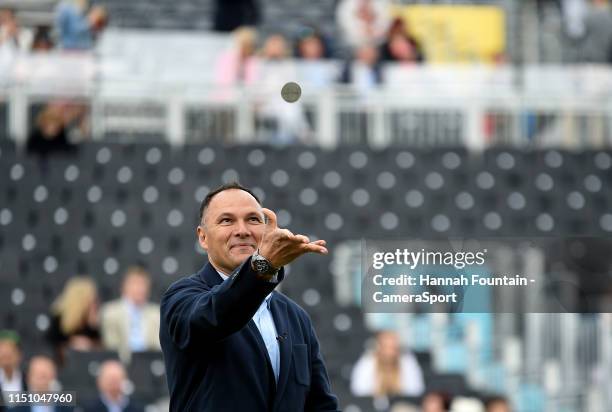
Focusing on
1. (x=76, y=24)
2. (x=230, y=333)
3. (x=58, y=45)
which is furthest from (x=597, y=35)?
(x=230, y=333)

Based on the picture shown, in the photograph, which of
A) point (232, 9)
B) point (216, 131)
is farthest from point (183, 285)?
point (232, 9)

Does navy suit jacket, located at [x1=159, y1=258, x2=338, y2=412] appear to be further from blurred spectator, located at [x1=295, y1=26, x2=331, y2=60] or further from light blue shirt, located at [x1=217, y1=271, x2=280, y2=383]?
blurred spectator, located at [x1=295, y1=26, x2=331, y2=60]

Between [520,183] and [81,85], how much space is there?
399 centimetres

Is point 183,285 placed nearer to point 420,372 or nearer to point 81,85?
point 420,372

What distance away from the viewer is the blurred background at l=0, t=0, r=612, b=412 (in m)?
11.2

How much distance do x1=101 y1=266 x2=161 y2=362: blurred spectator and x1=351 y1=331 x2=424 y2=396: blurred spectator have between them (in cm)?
149

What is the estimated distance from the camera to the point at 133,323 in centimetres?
1108

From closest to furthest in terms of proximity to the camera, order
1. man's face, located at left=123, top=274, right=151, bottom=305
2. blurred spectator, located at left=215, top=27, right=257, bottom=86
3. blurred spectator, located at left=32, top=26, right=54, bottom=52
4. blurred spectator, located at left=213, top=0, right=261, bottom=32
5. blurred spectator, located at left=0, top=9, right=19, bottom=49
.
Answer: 1. man's face, located at left=123, top=274, right=151, bottom=305
2. blurred spectator, located at left=0, top=9, right=19, bottom=49
3. blurred spectator, located at left=215, top=27, right=257, bottom=86
4. blurred spectator, located at left=32, top=26, right=54, bottom=52
5. blurred spectator, located at left=213, top=0, right=261, bottom=32

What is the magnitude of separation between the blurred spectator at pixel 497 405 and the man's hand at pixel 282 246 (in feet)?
21.4

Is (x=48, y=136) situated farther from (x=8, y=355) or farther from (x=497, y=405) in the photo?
(x=497, y=405)

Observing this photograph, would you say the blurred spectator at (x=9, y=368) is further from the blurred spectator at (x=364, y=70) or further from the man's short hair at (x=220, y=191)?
the blurred spectator at (x=364, y=70)

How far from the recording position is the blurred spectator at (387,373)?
10.5 meters

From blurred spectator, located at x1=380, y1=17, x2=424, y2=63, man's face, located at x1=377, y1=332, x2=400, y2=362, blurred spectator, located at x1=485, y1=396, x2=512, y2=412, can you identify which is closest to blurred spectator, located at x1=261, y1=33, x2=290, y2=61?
blurred spectator, located at x1=380, y1=17, x2=424, y2=63

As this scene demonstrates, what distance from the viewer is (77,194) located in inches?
522
